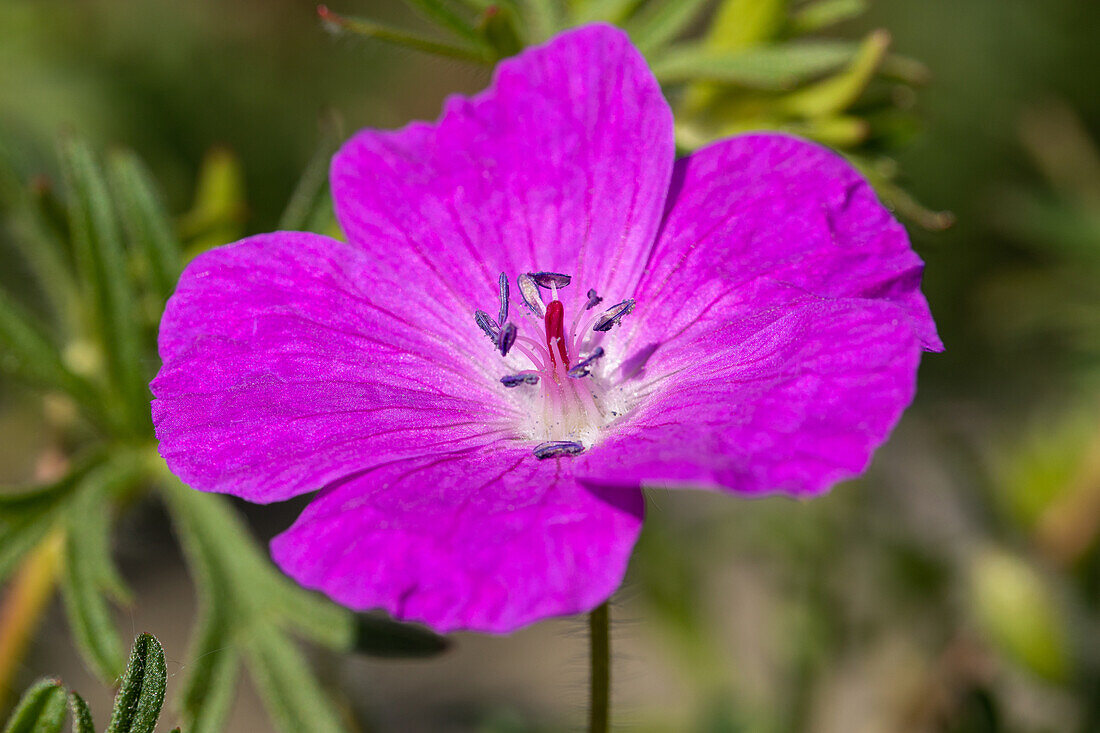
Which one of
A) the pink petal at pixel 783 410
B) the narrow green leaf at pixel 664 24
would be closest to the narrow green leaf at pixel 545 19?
the narrow green leaf at pixel 664 24

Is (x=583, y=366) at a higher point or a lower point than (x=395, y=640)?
higher

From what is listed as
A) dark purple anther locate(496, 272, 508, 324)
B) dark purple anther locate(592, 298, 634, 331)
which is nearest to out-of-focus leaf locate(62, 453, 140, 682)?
dark purple anther locate(496, 272, 508, 324)

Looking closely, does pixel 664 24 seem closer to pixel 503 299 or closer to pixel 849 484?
pixel 503 299

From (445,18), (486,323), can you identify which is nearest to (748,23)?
(445,18)

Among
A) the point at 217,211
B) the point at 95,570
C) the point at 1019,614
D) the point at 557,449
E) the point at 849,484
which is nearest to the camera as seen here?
the point at 557,449

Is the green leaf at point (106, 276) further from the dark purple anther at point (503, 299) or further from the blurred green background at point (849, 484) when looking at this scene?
the dark purple anther at point (503, 299)

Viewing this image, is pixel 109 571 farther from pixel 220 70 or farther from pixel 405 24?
pixel 405 24

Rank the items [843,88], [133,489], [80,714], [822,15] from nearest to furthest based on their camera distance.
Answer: [80,714] < [843,88] < [822,15] < [133,489]
